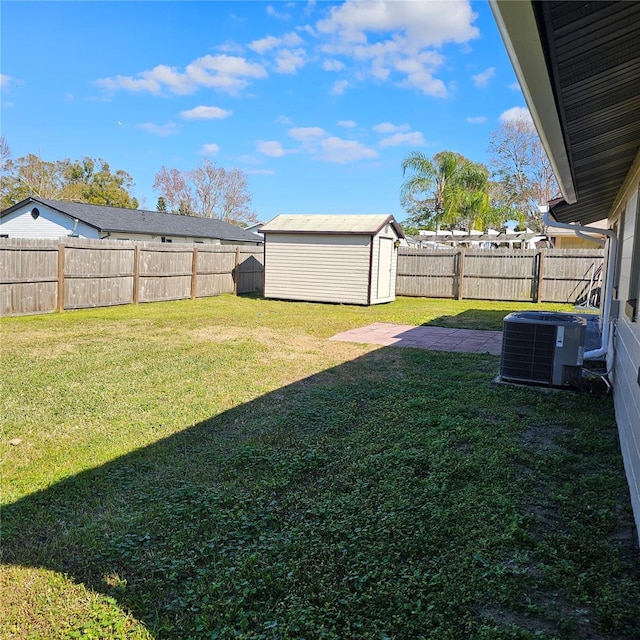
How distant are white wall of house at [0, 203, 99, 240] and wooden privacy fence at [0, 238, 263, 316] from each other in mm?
8303

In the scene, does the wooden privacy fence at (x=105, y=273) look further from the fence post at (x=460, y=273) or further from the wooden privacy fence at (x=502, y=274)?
the fence post at (x=460, y=273)

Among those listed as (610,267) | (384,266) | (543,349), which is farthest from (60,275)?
(610,267)

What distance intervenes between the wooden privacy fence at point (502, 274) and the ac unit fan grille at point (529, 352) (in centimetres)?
976

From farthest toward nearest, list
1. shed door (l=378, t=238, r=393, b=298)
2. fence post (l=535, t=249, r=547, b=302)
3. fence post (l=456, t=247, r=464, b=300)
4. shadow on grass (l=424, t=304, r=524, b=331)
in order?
fence post (l=456, t=247, r=464, b=300) < fence post (l=535, t=249, r=547, b=302) < shed door (l=378, t=238, r=393, b=298) < shadow on grass (l=424, t=304, r=524, b=331)

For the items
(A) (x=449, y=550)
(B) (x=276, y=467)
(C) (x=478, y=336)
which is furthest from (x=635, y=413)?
(C) (x=478, y=336)

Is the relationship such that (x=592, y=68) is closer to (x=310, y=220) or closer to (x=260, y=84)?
(x=310, y=220)

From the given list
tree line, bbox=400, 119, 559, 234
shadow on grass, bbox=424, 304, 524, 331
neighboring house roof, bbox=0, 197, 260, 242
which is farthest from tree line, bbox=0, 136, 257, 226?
shadow on grass, bbox=424, 304, 524, 331

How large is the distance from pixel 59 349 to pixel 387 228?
1020cm

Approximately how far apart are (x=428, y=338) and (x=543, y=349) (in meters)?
3.50

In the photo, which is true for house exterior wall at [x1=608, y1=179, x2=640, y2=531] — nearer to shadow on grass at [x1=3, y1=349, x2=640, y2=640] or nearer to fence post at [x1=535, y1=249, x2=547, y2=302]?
shadow on grass at [x1=3, y1=349, x2=640, y2=640]

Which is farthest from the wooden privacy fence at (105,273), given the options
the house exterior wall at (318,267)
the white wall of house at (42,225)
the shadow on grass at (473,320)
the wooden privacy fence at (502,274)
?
the white wall of house at (42,225)

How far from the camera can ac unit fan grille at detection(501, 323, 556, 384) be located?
206 inches

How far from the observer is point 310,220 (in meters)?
15.3

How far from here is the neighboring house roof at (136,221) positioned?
2136cm
